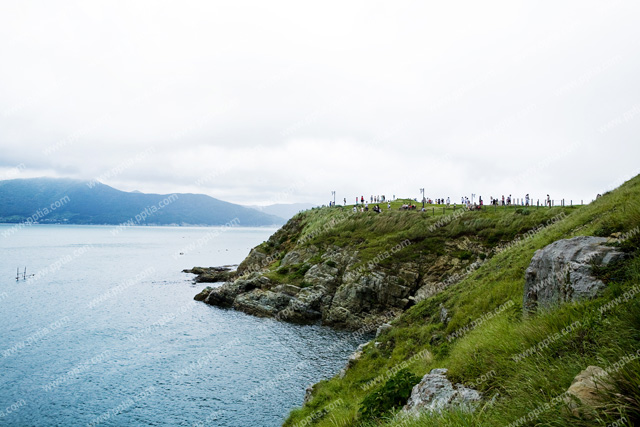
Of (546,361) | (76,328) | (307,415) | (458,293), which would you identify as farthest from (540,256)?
(76,328)

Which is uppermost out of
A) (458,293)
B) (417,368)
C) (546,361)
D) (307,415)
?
(546,361)

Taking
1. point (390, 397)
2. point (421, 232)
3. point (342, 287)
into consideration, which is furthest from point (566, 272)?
point (421, 232)

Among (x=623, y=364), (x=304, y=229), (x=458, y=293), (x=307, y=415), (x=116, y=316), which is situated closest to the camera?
(x=623, y=364)

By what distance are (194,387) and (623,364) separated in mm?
35664

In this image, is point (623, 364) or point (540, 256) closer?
point (623, 364)

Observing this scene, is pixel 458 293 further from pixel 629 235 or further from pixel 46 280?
pixel 46 280

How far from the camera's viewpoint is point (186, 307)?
63594 millimetres

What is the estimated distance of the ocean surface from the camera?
94.8ft

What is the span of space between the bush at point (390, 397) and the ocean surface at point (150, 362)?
735 inches

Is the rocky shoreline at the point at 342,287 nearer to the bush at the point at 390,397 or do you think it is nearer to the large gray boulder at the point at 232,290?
the large gray boulder at the point at 232,290

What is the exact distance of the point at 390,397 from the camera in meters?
11.7

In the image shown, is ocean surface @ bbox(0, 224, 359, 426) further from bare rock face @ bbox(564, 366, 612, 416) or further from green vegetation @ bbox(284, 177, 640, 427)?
bare rock face @ bbox(564, 366, 612, 416)

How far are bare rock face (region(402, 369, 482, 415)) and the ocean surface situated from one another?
69.4 ft

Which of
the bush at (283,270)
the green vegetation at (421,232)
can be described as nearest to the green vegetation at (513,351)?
the green vegetation at (421,232)
